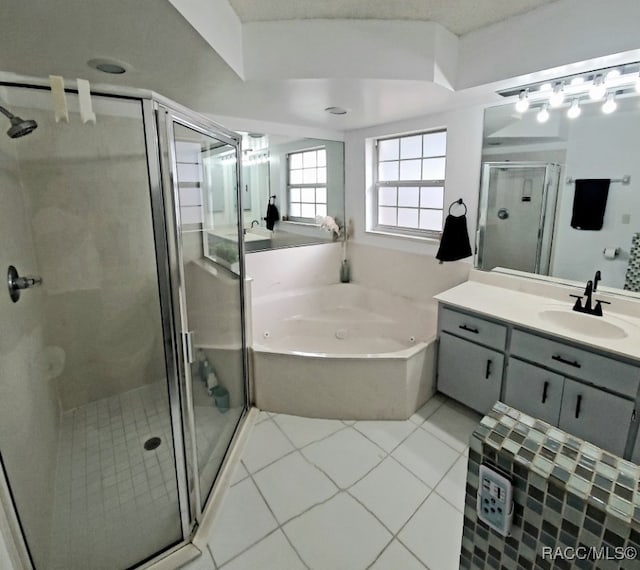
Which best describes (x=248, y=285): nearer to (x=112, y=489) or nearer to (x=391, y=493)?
(x=112, y=489)

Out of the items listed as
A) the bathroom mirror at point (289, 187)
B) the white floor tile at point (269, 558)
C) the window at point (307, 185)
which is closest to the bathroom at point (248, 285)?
the white floor tile at point (269, 558)

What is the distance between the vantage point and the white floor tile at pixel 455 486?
5.82ft

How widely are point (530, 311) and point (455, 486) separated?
3.71 feet

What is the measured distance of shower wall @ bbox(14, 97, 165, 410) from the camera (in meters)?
2.17

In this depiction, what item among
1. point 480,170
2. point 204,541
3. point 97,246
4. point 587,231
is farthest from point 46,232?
point 587,231

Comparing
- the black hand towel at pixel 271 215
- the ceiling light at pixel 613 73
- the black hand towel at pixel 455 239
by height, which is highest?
the ceiling light at pixel 613 73

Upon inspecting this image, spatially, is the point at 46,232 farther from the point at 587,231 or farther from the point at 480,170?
the point at 587,231

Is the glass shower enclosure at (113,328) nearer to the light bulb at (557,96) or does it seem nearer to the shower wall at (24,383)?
the shower wall at (24,383)

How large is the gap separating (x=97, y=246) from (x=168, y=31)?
5.09ft

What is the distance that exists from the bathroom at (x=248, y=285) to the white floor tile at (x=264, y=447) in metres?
0.01

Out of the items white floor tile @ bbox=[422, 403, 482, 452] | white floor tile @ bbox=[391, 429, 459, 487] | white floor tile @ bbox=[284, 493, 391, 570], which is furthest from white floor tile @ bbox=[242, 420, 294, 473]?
white floor tile @ bbox=[422, 403, 482, 452]

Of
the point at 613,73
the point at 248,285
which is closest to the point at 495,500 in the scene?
the point at 248,285

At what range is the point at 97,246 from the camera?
2416 mm

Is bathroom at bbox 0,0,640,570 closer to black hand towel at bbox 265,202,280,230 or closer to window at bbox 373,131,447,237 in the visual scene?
window at bbox 373,131,447,237
